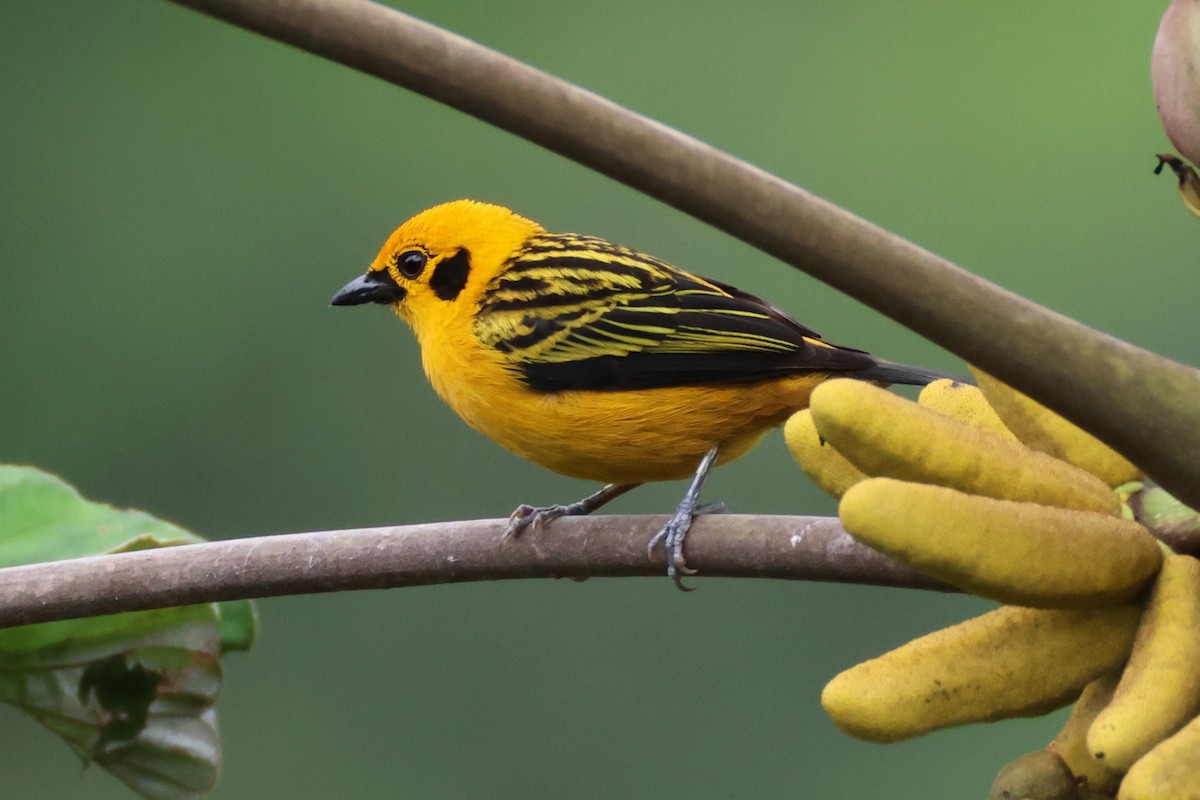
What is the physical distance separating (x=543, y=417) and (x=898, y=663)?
4.69 ft

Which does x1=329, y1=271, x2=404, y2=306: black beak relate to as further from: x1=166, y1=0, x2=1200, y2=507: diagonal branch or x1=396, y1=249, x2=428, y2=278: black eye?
x1=166, y1=0, x2=1200, y2=507: diagonal branch

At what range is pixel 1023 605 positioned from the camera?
0.98 metres

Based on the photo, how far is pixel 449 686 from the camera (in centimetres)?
523

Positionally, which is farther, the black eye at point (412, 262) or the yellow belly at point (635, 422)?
the black eye at point (412, 262)

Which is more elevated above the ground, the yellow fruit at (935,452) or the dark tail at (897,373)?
the dark tail at (897,373)

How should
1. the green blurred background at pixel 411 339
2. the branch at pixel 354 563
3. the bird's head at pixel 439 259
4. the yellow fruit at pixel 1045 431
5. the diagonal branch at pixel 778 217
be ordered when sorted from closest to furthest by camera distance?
the diagonal branch at pixel 778 217
the yellow fruit at pixel 1045 431
the branch at pixel 354 563
the bird's head at pixel 439 259
the green blurred background at pixel 411 339

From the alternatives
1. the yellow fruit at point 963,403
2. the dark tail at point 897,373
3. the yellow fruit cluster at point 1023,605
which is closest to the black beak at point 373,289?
the dark tail at point 897,373

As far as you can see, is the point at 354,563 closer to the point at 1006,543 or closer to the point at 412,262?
the point at 1006,543

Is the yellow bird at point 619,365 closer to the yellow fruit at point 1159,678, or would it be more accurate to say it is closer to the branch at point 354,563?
the branch at point 354,563

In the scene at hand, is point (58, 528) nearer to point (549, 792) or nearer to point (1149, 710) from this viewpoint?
point (1149, 710)

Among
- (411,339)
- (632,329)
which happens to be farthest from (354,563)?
(411,339)

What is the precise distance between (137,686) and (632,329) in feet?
3.28

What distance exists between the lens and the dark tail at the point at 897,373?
2.31 meters

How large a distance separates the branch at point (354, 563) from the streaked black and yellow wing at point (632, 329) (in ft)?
3.08
